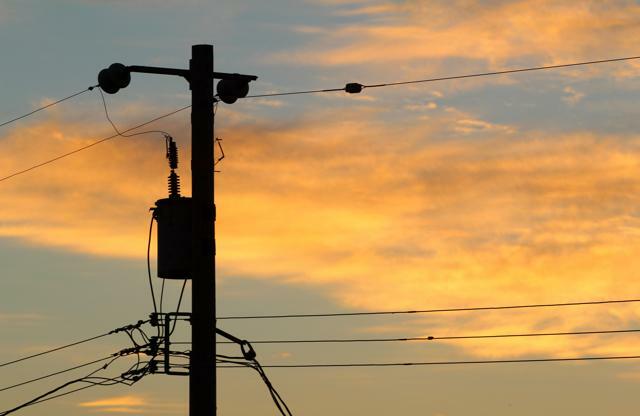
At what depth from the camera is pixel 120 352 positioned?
74.9ft

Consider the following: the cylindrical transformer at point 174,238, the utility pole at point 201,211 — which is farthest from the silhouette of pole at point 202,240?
the cylindrical transformer at point 174,238

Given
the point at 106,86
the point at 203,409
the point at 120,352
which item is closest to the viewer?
the point at 203,409

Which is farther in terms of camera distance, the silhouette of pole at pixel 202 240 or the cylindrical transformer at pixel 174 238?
the cylindrical transformer at pixel 174 238

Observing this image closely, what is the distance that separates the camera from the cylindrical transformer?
20.0 m

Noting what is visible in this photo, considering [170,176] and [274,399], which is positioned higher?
[170,176]

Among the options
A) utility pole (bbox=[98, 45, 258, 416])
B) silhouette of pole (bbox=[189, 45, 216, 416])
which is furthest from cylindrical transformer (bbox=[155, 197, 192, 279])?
silhouette of pole (bbox=[189, 45, 216, 416])

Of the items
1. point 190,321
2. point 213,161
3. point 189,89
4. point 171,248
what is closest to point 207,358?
point 190,321

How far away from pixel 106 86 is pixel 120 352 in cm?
548

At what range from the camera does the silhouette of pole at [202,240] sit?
1947cm

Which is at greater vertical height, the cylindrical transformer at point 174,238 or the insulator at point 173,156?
the insulator at point 173,156

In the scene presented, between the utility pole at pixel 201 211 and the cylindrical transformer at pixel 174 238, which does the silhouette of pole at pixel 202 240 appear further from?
the cylindrical transformer at pixel 174 238

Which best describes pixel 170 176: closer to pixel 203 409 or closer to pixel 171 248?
pixel 171 248

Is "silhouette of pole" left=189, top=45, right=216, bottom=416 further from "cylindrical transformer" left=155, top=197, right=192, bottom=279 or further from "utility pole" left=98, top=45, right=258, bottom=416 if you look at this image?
"cylindrical transformer" left=155, top=197, right=192, bottom=279

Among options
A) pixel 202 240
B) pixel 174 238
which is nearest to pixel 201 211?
pixel 202 240
